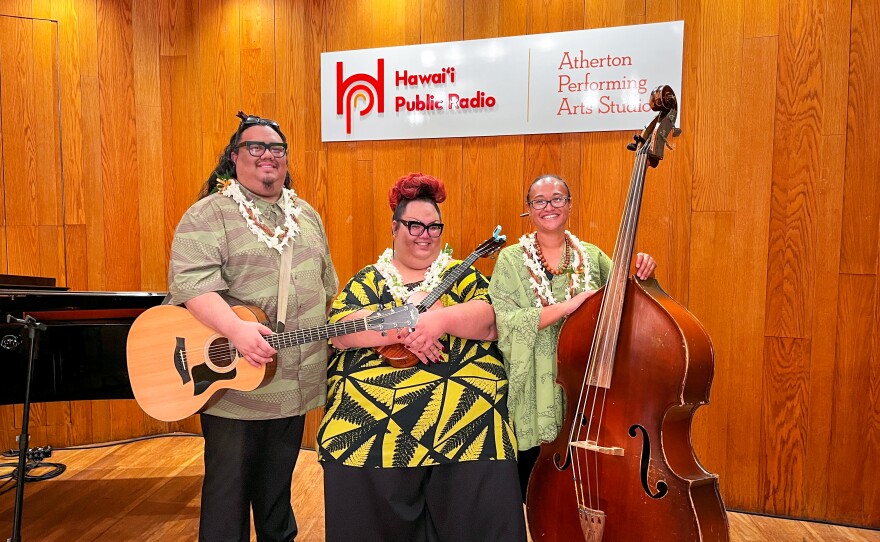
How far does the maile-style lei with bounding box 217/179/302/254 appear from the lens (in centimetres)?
224

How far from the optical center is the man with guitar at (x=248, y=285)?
7.11 ft

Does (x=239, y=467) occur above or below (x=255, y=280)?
below

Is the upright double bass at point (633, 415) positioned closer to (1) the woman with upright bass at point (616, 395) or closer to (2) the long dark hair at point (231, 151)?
(1) the woman with upright bass at point (616, 395)

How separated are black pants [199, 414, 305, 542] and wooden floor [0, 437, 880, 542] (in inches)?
25.0

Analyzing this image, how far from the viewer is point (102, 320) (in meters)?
2.89

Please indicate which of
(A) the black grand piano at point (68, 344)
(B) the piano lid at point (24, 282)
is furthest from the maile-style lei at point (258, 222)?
(B) the piano lid at point (24, 282)

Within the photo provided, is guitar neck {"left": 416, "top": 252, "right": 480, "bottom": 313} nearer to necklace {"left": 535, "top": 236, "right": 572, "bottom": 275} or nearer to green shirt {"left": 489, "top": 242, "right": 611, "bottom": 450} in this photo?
green shirt {"left": 489, "top": 242, "right": 611, "bottom": 450}

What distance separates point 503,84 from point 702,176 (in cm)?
107

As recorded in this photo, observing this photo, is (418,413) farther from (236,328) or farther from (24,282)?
(24,282)

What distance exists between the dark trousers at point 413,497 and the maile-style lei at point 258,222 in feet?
2.51

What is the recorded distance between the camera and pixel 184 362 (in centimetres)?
214

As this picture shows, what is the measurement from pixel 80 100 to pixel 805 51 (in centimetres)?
393

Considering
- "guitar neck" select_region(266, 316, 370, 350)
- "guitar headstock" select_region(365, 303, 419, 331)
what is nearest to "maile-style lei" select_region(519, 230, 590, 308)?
"guitar headstock" select_region(365, 303, 419, 331)

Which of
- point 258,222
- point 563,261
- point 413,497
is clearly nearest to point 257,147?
point 258,222
